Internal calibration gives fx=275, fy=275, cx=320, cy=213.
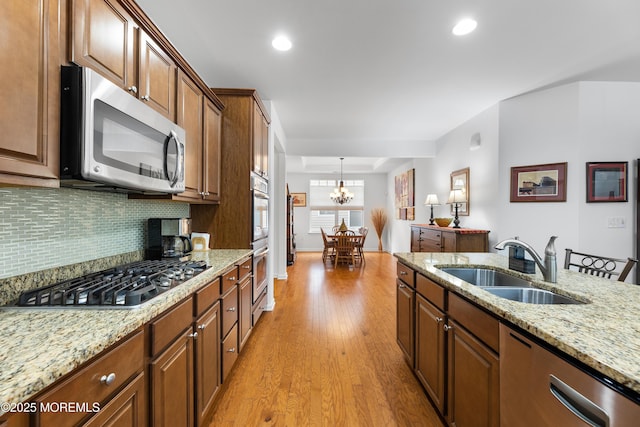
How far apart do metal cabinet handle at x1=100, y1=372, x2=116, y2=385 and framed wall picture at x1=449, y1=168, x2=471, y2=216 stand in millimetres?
4595

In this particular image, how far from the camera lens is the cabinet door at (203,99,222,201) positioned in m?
2.32

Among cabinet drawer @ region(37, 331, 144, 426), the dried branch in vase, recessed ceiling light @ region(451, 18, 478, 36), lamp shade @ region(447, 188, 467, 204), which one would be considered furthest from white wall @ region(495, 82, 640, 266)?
the dried branch in vase

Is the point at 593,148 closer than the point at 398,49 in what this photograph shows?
No

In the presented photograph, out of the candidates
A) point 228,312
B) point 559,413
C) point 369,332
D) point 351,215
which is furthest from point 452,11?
point 351,215

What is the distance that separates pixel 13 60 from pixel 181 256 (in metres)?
1.54

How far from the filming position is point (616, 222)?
309 cm

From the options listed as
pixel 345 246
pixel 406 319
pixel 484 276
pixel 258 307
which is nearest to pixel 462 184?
pixel 345 246

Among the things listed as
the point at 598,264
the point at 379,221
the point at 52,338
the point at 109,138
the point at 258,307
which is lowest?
the point at 258,307

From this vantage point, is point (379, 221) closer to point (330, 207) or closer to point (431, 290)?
point (330, 207)

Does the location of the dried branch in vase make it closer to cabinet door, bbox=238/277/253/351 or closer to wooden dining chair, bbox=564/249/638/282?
wooden dining chair, bbox=564/249/638/282

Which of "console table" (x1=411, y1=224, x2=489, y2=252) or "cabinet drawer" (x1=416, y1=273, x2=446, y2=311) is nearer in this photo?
"cabinet drawer" (x1=416, y1=273, x2=446, y2=311)

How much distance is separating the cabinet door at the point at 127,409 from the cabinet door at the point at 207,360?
0.43 meters

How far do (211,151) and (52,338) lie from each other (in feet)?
6.34

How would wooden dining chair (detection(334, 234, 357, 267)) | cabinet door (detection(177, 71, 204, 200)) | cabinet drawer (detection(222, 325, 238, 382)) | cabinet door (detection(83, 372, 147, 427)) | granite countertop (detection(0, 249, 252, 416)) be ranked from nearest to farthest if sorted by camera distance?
granite countertop (detection(0, 249, 252, 416)) < cabinet door (detection(83, 372, 147, 427)) < cabinet drawer (detection(222, 325, 238, 382)) < cabinet door (detection(177, 71, 204, 200)) < wooden dining chair (detection(334, 234, 357, 267))
